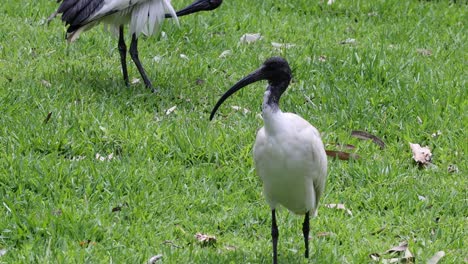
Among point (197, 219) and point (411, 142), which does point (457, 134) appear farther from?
point (197, 219)

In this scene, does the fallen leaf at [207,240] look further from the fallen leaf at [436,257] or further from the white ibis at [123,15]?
the white ibis at [123,15]

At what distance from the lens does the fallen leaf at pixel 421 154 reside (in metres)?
6.31

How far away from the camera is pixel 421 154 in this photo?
20.9 ft

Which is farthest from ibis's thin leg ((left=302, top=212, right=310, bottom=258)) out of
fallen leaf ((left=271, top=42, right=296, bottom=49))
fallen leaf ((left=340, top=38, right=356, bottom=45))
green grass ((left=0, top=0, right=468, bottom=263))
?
fallen leaf ((left=340, top=38, right=356, bottom=45))

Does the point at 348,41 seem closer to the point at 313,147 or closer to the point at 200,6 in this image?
the point at 200,6

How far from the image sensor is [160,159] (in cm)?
617

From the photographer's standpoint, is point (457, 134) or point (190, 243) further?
point (457, 134)

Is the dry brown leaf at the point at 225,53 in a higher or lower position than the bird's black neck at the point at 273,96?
lower

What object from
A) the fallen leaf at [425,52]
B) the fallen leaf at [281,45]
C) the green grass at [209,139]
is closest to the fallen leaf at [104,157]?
the green grass at [209,139]

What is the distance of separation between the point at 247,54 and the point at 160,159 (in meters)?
2.34

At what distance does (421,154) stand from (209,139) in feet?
4.85

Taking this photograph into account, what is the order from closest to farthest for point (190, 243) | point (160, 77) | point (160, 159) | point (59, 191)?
point (190, 243) → point (59, 191) → point (160, 159) → point (160, 77)

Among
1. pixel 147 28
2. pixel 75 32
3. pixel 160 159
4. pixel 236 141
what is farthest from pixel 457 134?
pixel 75 32

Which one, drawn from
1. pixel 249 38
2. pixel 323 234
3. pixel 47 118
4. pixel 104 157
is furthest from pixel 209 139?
pixel 249 38
